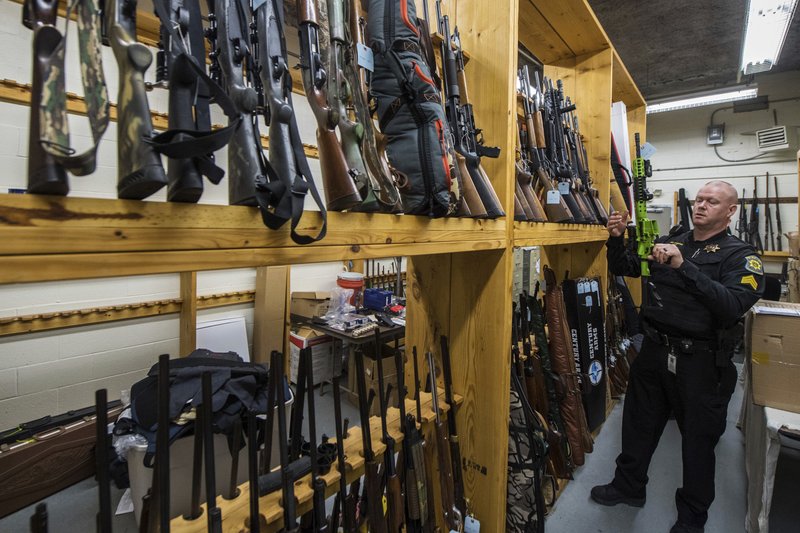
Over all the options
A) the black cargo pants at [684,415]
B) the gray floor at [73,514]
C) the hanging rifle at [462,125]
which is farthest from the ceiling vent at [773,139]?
the gray floor at [73,514]

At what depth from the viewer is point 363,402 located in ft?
3.45

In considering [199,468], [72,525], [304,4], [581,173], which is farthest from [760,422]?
[72,525]

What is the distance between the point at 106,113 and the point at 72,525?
2.45 m

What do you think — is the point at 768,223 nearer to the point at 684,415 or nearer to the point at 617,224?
the point at 617,224

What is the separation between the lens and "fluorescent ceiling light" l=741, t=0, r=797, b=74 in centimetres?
276

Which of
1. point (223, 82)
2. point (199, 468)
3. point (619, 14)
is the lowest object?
point (199, 468)

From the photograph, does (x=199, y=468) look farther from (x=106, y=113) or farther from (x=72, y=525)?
(x=72, y=525)

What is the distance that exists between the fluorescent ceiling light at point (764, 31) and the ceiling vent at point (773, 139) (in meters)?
2.01

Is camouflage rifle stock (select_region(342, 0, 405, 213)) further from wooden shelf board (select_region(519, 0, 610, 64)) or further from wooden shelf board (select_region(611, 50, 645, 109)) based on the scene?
wooden shelf board (select_region(611, 50, 645, 109))

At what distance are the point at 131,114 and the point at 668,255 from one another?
86.8 inches

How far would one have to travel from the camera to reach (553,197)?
175 cm

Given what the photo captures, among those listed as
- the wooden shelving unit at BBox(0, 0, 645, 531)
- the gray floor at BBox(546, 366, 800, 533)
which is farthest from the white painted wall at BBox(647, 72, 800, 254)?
the gray floor at BBox(546, 366, 800, 533)

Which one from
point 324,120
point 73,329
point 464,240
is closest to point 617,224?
point 464,240

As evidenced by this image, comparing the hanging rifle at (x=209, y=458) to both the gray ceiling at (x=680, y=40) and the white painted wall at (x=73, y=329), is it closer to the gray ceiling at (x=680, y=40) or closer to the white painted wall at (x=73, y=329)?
the white painted wall at (x=73, y=329)
